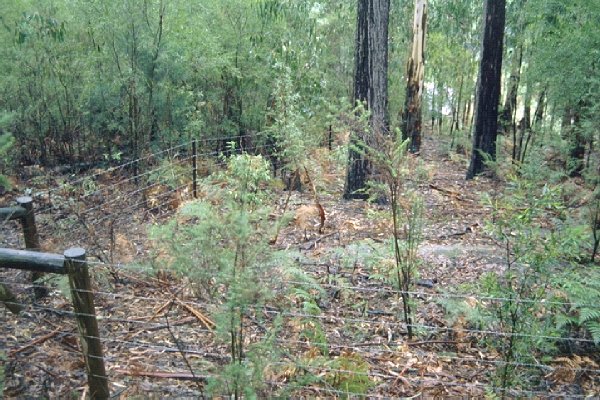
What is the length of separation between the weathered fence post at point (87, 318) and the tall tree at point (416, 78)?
1114 centimetres

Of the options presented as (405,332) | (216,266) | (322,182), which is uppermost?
(216,266)

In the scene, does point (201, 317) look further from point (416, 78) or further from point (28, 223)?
point (416, 78)

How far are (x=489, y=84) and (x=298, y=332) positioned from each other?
26.0ft

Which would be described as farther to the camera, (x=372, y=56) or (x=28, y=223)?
(x=372, y=56)

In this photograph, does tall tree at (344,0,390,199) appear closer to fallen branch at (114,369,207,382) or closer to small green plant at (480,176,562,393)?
small green plant at (480,176,562,393)

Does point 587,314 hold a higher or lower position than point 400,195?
lower

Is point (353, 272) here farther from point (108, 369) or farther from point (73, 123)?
point (73, 123)

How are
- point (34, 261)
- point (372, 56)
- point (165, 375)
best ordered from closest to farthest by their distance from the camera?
point (34, 261), point (165, 375), point (372, 56)

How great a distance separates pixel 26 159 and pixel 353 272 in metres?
7.76

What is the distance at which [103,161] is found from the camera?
1054cm

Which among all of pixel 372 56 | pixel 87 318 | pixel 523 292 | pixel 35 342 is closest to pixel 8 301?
pixel 35 342

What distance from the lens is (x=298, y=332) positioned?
4355 millimetres

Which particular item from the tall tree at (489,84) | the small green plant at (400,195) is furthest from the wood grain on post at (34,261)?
the tall tree at (489,84)

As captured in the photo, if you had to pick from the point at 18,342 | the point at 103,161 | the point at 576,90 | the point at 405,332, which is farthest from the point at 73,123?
the point at 576,90
